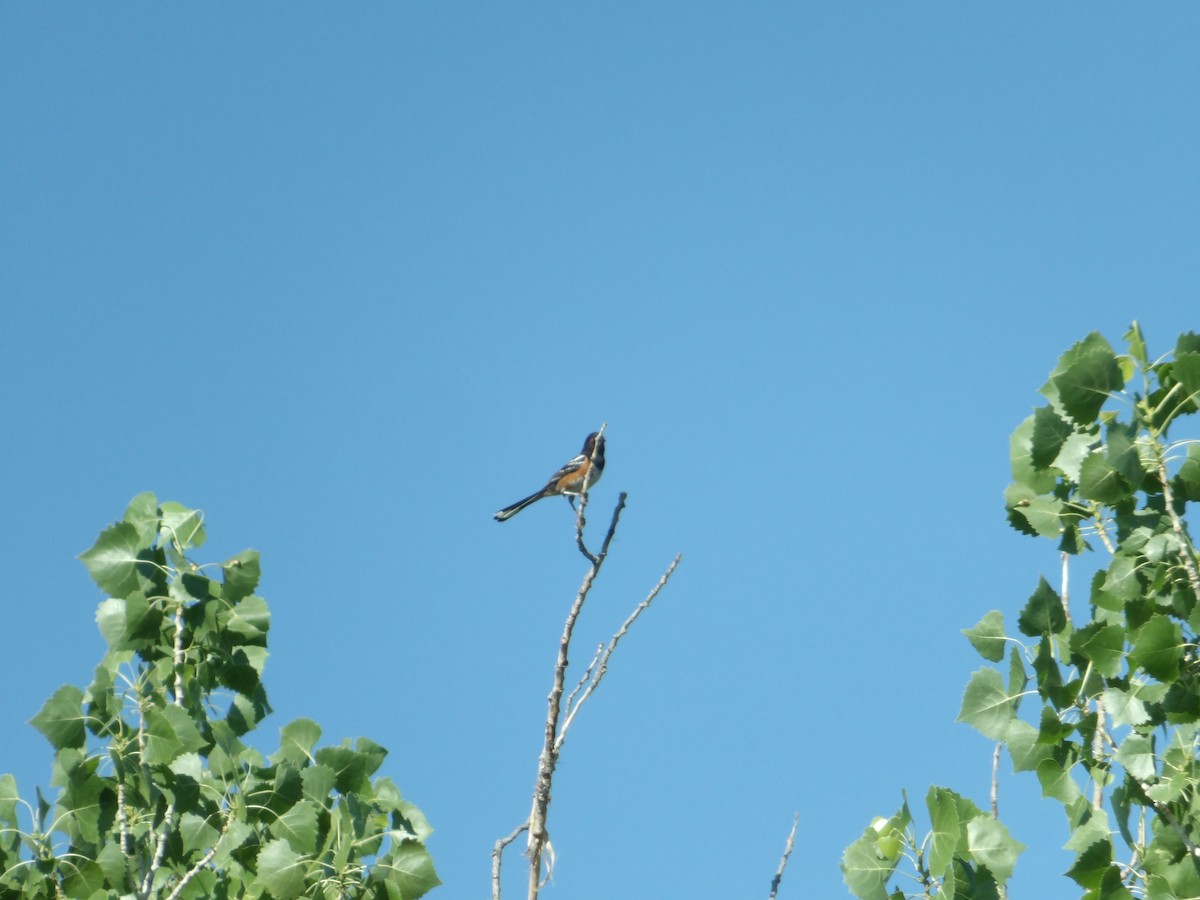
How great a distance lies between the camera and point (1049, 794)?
12.5ft

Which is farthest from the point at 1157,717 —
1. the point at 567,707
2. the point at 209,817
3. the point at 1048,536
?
the point at 209,817

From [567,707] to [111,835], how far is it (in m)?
1.65

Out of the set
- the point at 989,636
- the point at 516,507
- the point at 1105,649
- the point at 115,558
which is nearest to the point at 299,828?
the point at 115,558

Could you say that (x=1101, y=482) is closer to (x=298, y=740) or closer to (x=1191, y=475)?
(x=1191, y=475)

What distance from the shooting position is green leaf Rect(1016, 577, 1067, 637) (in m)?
3.71

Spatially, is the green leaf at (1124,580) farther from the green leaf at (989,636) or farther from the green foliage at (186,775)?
the green foliage at (186,775)

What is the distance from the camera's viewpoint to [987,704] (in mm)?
3799

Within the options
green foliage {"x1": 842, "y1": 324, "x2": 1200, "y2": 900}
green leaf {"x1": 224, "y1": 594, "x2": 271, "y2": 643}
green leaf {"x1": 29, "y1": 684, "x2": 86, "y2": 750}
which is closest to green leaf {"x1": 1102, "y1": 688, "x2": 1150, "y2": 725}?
green foliage {"x1": 842, "y1": 324, "x2": 1200, "y2": 900}

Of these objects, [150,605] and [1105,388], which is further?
[150,605]

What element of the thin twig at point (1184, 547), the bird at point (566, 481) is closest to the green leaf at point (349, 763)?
the thin twig at point (1184, 547)

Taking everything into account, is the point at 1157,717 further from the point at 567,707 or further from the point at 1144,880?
the point at 567,707

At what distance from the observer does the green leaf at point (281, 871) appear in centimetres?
382

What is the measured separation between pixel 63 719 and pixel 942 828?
2852 millimetres

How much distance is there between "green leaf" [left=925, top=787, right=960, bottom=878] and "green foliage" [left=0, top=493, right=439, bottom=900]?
1.51 meters
